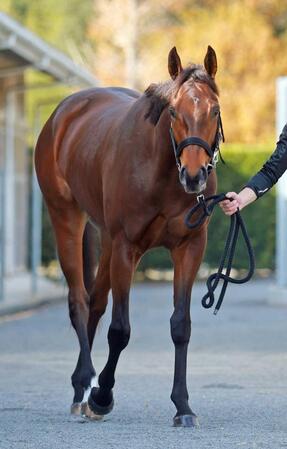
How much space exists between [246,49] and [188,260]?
105 feet

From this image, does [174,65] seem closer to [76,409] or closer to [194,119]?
[194,119]

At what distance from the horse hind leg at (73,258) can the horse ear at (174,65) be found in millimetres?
2156

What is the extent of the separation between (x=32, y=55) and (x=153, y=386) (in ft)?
34.1

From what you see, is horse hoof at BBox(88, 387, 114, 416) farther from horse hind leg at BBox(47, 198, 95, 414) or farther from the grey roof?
the grey roof

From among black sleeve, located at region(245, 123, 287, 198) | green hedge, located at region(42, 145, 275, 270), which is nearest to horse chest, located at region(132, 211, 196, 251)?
black sleeve, located at region(245, 123, 287, 198)

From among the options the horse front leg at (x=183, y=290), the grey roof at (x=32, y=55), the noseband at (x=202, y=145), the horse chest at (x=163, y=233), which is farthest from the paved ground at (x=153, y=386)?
the grey roof at (x=32, y=55)

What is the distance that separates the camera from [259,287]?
24.6 m

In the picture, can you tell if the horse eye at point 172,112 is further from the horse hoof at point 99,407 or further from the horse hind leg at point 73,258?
the horse hind leg at point 73,258

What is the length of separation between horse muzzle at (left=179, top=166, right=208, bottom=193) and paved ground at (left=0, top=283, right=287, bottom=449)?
50.0 inches

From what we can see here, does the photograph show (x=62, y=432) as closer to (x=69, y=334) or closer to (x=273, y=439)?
(x=273, y=439)

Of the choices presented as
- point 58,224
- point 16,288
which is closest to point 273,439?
point 58,224

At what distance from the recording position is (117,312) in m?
7.93

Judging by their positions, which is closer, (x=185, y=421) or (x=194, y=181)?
(x=194, y=181)

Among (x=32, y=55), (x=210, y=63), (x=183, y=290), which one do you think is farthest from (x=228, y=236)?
(x=32, y=55)
